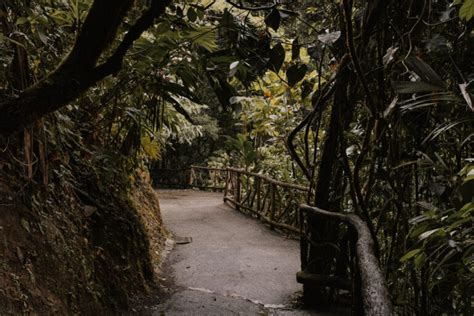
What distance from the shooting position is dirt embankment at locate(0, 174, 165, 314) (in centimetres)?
231

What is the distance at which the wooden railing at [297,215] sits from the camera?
1.36 metres

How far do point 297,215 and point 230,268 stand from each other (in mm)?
2364

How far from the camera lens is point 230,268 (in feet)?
18.2

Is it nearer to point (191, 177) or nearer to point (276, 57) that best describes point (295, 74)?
point (276, 57)

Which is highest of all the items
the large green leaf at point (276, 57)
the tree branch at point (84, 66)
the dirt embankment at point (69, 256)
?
the large green leaf at point (276, 57)

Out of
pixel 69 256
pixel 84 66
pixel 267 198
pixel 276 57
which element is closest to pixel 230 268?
pixel 69 256

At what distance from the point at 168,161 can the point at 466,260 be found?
16.7 m

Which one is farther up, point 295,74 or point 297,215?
point 295,74

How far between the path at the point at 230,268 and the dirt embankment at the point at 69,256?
55 centimetres

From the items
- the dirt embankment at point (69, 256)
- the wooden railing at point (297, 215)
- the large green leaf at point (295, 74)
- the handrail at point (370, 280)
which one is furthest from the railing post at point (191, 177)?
the handrail at point (370, 280)

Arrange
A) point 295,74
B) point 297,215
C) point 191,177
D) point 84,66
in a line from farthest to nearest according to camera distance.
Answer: point 191,177, point 297,215, point 295,74, point 84,66

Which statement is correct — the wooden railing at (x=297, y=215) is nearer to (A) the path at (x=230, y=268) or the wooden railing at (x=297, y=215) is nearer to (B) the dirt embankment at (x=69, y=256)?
(A) the path at (x=230, y=268)

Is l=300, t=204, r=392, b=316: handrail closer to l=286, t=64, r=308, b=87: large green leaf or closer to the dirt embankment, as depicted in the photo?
l=286, t=64, r=308, b=87: large green leaf

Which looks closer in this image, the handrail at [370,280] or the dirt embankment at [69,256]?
the handrail at [370,280]
